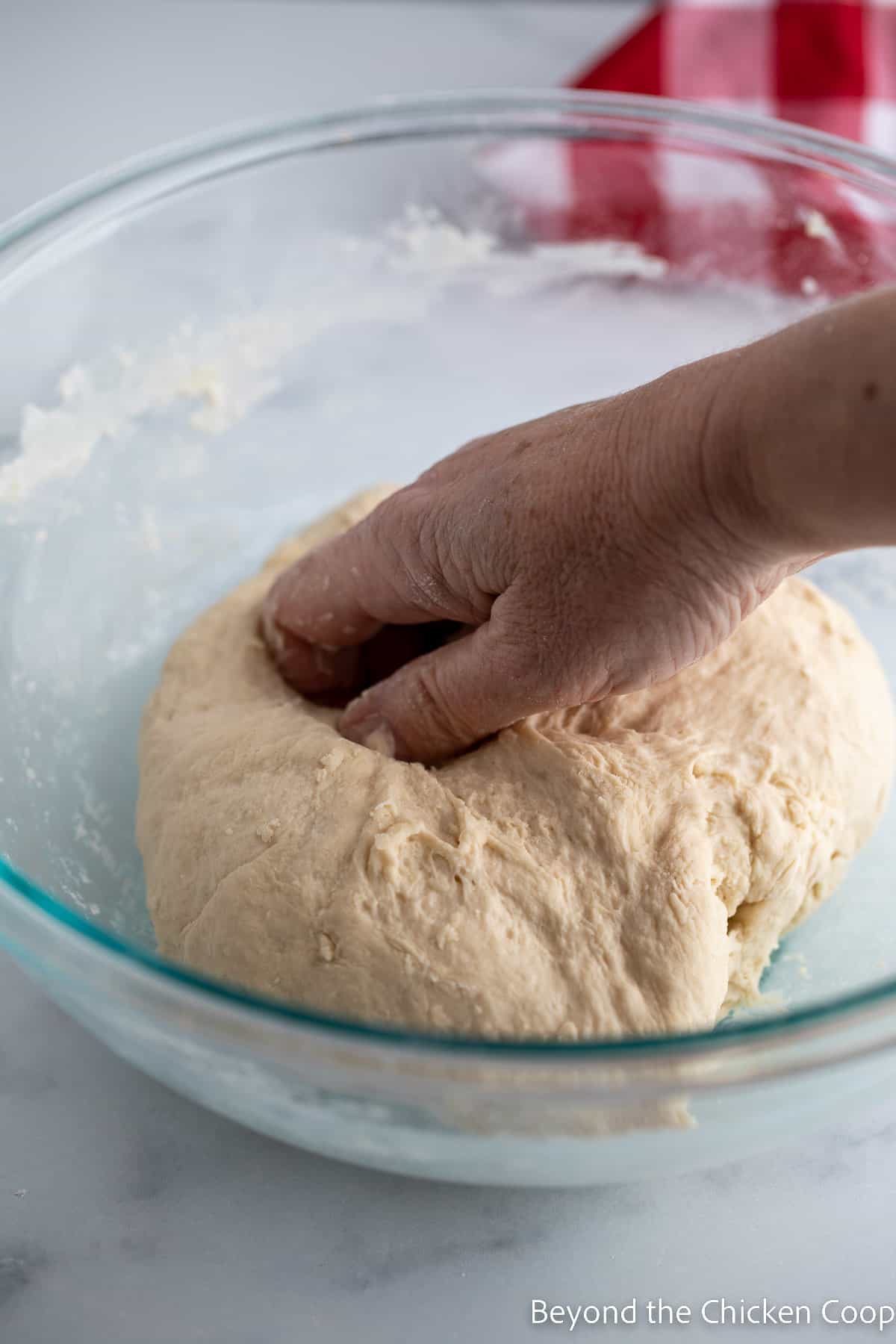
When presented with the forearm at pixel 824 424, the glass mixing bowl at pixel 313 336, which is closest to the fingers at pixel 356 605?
the glass mixing bowl at pixel 313 336

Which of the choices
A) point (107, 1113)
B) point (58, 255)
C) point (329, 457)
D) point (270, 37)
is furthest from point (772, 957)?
point (270, 37)

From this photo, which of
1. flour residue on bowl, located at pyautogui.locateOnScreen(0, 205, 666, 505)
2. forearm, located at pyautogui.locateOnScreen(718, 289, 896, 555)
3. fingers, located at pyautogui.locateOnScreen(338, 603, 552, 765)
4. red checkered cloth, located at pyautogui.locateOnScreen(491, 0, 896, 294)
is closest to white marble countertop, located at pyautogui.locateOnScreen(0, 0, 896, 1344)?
fingers, located at pyautogui.locateOnScreen(338, 603, 552, 765)

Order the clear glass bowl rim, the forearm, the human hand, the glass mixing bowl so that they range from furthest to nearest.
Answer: the clear glass bowl rim, the glass mixing bowl, the human hand, the forearm

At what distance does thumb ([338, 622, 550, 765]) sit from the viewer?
975 mm

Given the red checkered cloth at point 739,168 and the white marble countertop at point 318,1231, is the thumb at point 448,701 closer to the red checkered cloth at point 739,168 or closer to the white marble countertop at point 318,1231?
the white marble countertop at point 318,1231

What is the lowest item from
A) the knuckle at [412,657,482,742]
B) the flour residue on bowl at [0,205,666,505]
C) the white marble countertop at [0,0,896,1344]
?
the white marble countertop at [0,0,896,1344]

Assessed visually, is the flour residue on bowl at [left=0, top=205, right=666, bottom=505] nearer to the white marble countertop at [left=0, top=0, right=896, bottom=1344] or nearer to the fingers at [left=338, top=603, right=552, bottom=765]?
the fingers at [left=338, top=603, right=552, bottom=765]

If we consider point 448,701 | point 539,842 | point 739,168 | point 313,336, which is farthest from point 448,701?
point 739,168

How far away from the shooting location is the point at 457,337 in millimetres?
1620

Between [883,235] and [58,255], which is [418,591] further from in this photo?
[883,235]

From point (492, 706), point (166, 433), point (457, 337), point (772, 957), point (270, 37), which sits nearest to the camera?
point (492, 706)

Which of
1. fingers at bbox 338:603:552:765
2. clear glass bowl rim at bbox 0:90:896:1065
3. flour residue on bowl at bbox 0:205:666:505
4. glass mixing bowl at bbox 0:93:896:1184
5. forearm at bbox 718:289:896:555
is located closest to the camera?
forearm at bbox 718:289:896:555

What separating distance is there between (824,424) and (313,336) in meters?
1.01

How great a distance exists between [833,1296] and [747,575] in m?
0.55
